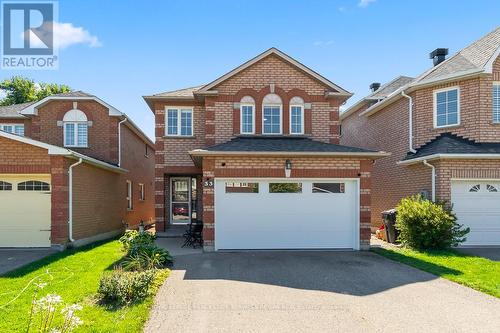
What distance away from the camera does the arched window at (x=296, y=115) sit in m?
14.7

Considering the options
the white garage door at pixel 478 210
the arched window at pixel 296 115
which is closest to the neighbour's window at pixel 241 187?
the arched window at pixel 296 115

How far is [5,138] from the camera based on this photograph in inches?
479

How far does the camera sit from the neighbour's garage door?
12297 mm

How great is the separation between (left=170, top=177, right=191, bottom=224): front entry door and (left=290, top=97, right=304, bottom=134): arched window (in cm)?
556

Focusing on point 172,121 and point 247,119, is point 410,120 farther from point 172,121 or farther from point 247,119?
point 172,121

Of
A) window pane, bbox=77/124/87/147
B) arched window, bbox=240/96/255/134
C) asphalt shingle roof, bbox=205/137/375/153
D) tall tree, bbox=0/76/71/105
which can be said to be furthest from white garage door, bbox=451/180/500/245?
tall tree, bbox=0/76/71/105

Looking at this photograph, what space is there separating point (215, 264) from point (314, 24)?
8501 mm

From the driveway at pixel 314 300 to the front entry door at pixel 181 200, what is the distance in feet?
24.4

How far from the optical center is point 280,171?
11.5 meters

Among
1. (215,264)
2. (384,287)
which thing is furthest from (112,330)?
(384,287)

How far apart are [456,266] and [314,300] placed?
4904 mm

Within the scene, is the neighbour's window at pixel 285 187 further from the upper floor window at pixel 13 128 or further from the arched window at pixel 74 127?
the upper floor window at pixel 13 128

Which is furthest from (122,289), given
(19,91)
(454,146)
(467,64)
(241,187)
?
(19,91)

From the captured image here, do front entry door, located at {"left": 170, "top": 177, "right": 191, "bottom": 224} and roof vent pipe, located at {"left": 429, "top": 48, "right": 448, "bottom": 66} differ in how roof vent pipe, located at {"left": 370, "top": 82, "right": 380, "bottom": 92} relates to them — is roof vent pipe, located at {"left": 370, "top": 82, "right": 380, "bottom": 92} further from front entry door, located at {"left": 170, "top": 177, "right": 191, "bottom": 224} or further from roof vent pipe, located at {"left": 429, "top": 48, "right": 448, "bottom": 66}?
front entry door, located at {"left": 170, "top": 177, "right": 191, "bottom": 224}
